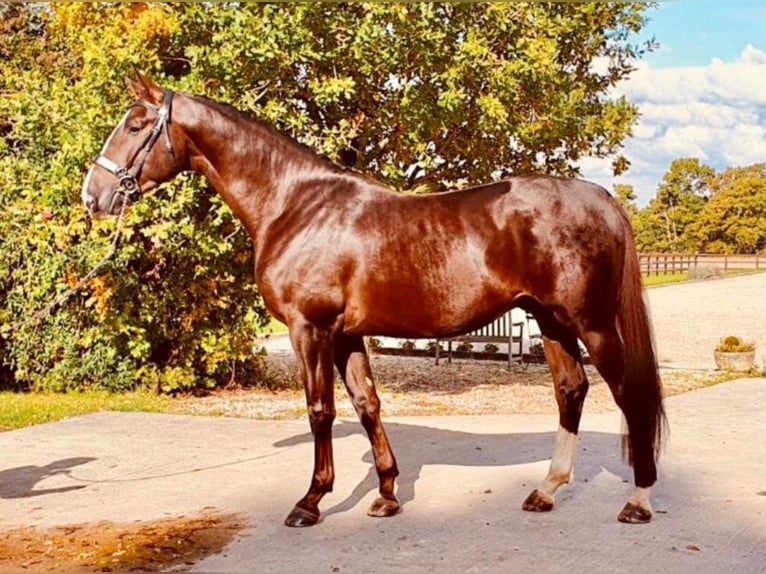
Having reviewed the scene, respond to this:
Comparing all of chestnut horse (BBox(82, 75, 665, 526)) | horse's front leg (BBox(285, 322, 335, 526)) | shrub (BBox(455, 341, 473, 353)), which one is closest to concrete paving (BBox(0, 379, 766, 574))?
horse's front leg (BBox(285, 322, 335, 526))

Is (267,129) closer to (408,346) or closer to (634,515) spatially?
(634,515)

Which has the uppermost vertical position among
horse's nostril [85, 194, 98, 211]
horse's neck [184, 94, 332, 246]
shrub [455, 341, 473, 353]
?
horse's neck [184, 94, 332, 246]

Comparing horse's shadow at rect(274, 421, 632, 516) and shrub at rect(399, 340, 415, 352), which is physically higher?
shrub at rect(399, 340, 415, 352)

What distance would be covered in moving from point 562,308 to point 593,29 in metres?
7.12

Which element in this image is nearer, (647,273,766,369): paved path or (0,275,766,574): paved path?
(0,275,766,574): paved path

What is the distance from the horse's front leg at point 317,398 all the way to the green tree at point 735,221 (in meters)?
51.5

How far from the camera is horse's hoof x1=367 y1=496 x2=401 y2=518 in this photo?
188 inches

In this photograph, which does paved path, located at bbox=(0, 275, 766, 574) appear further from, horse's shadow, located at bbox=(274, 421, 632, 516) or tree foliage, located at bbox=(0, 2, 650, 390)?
tree foliage, located at bbox=(0, 2, 650, 390)

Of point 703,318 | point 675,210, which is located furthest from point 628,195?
point 703,318

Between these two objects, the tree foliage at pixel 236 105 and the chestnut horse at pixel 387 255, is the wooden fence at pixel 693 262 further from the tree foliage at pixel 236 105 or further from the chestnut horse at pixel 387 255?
the chestnut horse at pixel 387 255

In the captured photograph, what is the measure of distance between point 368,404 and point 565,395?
3.74 ft

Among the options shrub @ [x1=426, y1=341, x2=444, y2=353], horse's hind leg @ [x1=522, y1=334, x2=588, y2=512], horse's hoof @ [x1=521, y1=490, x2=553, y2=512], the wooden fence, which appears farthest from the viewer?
the wooden fence

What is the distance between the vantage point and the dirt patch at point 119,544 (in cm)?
408

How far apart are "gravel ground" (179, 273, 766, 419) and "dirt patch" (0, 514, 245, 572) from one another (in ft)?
14.2
